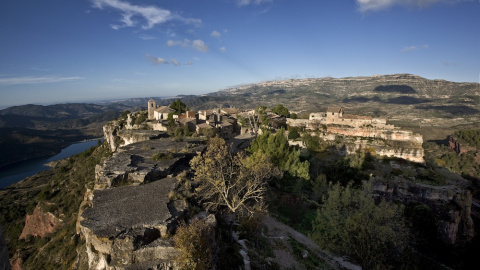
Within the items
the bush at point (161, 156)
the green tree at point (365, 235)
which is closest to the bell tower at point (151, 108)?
the bush at point (161, 156)

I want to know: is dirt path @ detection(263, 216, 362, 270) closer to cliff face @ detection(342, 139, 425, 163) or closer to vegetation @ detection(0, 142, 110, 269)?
vegetation @ detection(0, 142, 110, 269)

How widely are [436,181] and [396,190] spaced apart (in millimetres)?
3706

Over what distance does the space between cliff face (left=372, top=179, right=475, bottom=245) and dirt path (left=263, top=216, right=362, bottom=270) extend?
13.9 meters

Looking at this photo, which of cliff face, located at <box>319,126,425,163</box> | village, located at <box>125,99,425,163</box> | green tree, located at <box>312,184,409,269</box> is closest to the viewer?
green tree, located at <box>312,184,409,269</box>

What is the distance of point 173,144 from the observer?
16016 mm

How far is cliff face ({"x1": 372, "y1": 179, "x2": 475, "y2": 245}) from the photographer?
20.4m

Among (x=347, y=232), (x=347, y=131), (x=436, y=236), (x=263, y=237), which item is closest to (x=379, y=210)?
(x=347, y=232)

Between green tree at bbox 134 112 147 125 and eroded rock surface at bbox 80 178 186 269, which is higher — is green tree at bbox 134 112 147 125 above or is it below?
above

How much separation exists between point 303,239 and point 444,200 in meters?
16.2

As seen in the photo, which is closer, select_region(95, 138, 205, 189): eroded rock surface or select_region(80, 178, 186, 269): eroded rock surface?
select_region(80, 178, 186, 269): eroded rock surface

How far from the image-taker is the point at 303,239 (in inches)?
489

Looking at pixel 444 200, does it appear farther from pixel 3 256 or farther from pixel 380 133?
pixel 3 256

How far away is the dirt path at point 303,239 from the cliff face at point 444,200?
1391 centimetres

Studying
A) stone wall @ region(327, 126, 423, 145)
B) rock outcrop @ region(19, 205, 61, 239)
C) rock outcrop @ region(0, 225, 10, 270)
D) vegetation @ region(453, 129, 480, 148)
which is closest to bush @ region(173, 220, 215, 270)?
rock outcrop @ region(0, 225, 10, 270)
